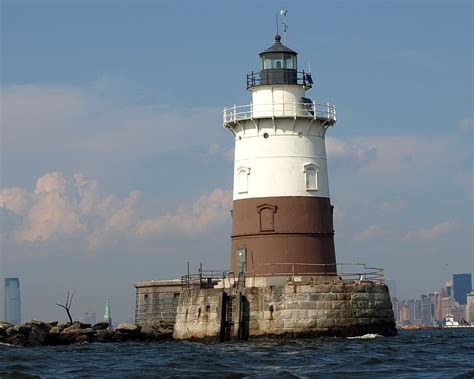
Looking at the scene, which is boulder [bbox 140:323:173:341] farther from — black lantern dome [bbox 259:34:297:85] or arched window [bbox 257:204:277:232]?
black lantern dome [bbox 259:34:297:85]

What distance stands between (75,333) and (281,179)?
38.0 ft

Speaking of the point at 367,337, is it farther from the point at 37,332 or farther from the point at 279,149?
the point at 37,332

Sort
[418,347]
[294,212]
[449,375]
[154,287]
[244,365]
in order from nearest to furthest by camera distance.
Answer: [449,375] → [244,365] → [418,347] → [294,212] → [154,287]

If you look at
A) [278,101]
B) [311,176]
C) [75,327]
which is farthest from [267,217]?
[75,327]

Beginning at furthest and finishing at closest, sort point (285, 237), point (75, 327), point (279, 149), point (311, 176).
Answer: point (75, 327)
point (311, 176)
point (279, 149)
point (285, 237)

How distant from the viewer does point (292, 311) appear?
44.2 metres

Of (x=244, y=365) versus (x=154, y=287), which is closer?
(x=244, y=365)

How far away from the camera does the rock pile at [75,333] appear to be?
161ft

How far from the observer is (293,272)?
152 ft

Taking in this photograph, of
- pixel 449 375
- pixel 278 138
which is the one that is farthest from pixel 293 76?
pixel 449 375

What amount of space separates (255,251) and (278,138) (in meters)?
4.64

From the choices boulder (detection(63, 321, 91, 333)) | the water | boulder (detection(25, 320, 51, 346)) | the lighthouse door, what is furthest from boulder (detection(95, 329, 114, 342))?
the lighthouse door

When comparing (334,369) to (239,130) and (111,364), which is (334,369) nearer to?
(111,364)

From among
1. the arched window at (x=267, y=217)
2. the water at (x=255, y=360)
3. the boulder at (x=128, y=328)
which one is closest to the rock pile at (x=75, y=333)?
the boulder at (x=128, y=328)
